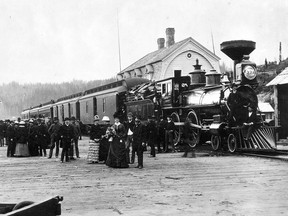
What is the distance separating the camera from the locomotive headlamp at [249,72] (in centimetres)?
1522

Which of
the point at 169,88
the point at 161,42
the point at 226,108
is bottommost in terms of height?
the point at 226,108

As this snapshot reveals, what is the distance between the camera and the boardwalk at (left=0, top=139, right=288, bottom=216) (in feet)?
21.4

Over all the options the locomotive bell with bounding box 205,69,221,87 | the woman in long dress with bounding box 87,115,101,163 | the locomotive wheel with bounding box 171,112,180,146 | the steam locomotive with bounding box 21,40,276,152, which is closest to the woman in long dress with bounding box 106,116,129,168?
the woman in long dress with bounding box 87,115,101,163

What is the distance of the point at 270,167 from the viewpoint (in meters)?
11.2

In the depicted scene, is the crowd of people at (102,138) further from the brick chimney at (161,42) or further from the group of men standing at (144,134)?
the brick chimney at (161,42)

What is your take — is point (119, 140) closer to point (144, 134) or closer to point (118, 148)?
point (118, 148)

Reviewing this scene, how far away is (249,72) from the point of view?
602 inches

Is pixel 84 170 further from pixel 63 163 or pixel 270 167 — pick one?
pixel 270 167

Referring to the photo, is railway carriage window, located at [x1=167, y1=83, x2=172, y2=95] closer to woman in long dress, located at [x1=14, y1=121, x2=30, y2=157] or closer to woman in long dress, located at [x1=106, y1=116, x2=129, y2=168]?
woman in long dress, located at [x1=14, y1=121, x2=30, y2=157]

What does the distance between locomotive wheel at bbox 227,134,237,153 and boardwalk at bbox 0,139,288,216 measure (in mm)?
→ 2109

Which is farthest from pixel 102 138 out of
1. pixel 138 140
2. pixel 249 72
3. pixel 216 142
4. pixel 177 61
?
pixel 177 61

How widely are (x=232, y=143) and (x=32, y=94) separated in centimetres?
8178

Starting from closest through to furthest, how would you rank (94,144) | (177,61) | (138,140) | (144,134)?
(138,140) → (144,134) → (94,144) → (177,61)

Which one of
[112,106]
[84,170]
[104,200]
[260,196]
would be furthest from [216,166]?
[112,106]
